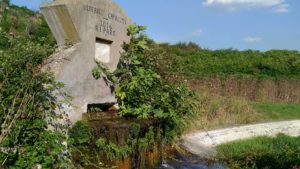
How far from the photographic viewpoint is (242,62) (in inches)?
1217

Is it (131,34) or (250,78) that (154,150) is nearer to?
(131,34)

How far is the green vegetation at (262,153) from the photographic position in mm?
10312

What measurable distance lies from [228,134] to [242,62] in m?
A: 16.8

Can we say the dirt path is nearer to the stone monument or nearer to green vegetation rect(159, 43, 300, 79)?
the stone monument

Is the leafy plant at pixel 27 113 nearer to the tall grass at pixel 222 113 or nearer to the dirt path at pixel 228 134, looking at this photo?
the dirt path at pixel 228 134

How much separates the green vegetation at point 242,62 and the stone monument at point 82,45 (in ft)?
66.5

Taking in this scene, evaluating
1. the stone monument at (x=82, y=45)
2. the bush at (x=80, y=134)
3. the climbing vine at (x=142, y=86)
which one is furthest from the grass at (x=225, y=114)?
the bush at (x=80, y=134)

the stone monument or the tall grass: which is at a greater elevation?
the stone monument

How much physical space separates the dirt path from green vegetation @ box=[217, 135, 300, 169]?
0.46m

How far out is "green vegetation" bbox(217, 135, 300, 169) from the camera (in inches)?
406

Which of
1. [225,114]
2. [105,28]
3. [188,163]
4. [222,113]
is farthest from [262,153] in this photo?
[105,28]

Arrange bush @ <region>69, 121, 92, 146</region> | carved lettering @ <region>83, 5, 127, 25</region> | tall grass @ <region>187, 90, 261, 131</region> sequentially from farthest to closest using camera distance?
tall grass @ <region>187, 90, 261, 131</region> < carved lettering @ <region>83, 5, 127, 25</region> < bush @ <region>69, 121, 92, 146</region>

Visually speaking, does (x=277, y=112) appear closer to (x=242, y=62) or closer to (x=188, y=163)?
(x=242, y=62)

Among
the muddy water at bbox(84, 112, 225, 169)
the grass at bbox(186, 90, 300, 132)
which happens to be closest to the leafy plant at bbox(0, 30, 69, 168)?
the muddy water at bbox(84, 112, 225, 169)
